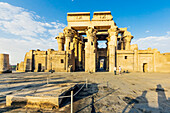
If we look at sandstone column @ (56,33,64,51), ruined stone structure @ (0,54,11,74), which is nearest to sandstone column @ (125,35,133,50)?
sandstone column @ (56,33,64,51)

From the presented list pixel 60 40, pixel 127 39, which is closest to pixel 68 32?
pixel 60 40

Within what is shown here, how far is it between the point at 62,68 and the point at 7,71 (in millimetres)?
10106

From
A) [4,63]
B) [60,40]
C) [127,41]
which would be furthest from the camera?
[60,40]

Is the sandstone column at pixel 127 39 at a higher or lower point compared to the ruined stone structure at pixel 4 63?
higher

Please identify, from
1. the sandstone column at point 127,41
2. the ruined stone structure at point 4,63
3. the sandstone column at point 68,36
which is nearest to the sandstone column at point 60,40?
the sandstone column at point 68,36

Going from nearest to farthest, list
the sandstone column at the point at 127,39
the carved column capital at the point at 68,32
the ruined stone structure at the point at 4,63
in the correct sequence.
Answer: the ruined stone structure at the point at 4,63 < the carved column capital at the point at 68,32 < the sandstone column at the point at 127,39

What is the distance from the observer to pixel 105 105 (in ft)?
9.89

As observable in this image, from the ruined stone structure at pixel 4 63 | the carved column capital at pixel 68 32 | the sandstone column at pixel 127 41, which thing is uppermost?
the carved column capital at pixel 68 32

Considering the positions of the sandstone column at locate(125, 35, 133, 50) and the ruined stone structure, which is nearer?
the ruined stone structure

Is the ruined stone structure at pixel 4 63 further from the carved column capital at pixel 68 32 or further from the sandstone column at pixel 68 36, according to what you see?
the carved column capital at pixel 68 32

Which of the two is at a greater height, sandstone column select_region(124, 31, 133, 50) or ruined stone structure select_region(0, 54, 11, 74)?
sandstone column select_region(124, 31, 133, 50)

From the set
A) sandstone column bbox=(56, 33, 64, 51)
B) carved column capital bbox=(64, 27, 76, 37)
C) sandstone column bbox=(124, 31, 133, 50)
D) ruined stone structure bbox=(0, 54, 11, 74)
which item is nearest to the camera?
ruined stone structure bbox=(0, 54, 11, 74)

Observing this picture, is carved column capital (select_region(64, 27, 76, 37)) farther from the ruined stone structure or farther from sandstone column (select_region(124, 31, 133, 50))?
sandstone column (select_region(124, 31, 133, 50))

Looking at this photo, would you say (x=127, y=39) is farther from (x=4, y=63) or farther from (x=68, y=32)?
(x=4, y=63)
